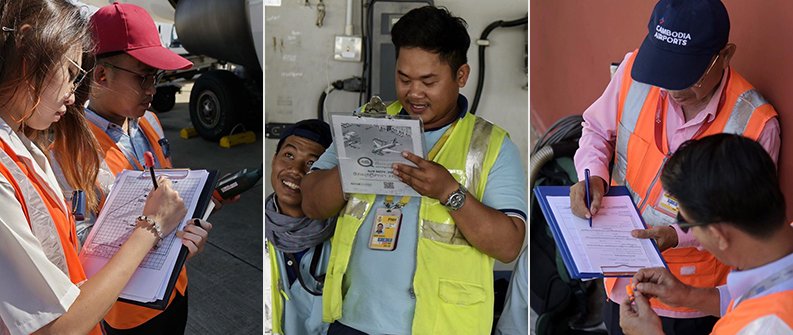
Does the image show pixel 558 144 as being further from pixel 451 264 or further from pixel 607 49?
pixel 451 264

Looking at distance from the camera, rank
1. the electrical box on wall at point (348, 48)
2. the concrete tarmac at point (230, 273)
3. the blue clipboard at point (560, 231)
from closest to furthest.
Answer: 1. the blue clipboard at point (560, 231)
2. the electrical box on wall at point (348, 48)
3. the concrete tarmac at point (230, 273)

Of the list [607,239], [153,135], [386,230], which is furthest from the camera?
[153,135]

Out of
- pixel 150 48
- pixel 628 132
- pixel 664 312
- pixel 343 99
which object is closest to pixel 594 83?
pixel 343 99

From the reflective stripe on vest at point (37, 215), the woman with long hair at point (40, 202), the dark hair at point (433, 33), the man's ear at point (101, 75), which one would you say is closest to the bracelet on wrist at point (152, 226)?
the woman with long hair at point (40, 202)

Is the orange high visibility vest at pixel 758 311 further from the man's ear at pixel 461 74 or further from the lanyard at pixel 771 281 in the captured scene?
the man's ear at pixel 461 74

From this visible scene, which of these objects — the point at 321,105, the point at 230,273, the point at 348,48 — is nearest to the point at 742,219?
the point at 348,48

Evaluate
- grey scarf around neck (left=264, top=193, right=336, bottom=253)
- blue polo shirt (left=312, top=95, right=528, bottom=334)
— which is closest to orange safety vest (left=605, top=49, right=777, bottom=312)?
blue polo shirt (left=312, top=95, right=528, bottom=334)

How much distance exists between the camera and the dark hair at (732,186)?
3.66 feet

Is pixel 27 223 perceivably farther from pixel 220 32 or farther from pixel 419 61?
pixel 220 32

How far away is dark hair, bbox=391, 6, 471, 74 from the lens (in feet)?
5.82

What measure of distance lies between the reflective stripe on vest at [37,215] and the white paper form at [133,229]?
230 millimetres

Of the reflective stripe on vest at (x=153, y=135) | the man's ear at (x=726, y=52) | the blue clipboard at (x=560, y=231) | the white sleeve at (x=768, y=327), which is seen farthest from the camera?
the reflective stripe on vest at (x=153, y=135)

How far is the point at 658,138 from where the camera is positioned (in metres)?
1.82

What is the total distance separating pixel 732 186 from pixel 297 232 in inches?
59.7
